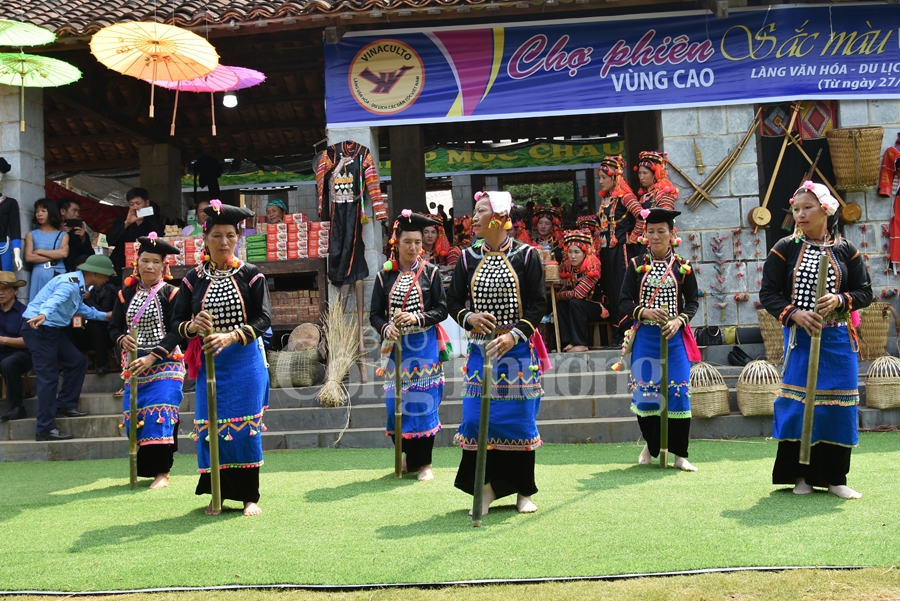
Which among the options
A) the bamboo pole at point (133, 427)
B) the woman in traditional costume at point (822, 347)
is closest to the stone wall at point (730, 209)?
the woman in traditional costume at point (822, 347)

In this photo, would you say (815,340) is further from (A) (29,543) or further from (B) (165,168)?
(B) (165,168)

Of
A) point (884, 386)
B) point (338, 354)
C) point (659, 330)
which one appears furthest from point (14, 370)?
point (884, 386)

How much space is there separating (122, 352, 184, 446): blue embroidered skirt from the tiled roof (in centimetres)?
479

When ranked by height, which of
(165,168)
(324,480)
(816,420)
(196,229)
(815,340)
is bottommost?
(324,480)

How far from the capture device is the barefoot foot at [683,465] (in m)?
6.33

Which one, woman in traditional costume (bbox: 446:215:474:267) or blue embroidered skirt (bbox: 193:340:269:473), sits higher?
woman in traditional costume (bbox: 446:215:474:267)

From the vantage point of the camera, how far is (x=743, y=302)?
33.5 ft

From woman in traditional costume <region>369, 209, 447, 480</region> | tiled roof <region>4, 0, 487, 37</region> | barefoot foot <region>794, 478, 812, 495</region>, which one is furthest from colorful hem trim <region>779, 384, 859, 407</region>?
tiled roof <region>4, 0, 487, 37</region>

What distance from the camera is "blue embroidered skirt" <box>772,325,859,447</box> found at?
5105 mm

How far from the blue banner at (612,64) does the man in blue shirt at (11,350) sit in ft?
13.4

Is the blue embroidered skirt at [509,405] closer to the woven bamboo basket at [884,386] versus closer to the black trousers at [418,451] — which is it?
the black trousers at [418,451]

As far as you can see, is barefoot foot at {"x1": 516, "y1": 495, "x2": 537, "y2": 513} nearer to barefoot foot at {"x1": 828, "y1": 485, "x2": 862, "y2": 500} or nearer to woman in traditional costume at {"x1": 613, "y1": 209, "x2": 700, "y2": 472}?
barefoot foot at {"x1": 828, "y1": 485, "x2": 862, "y2": 500}

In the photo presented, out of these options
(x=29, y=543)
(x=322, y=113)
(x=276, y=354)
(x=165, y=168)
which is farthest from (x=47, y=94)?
(x=29, y=543)

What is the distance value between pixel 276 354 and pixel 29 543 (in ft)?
16.4
